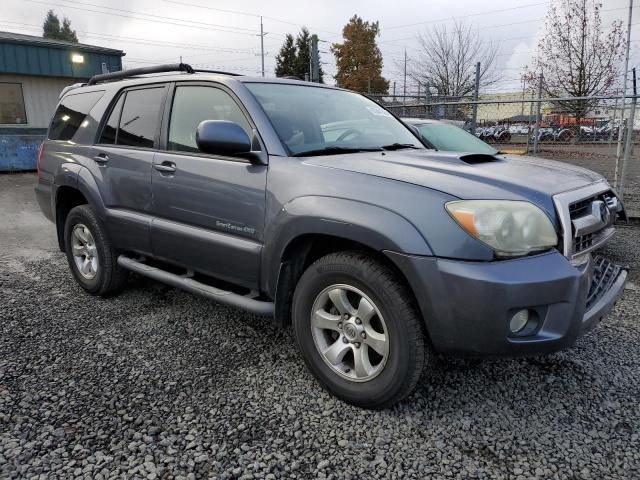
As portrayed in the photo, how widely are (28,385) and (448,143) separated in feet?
16.8

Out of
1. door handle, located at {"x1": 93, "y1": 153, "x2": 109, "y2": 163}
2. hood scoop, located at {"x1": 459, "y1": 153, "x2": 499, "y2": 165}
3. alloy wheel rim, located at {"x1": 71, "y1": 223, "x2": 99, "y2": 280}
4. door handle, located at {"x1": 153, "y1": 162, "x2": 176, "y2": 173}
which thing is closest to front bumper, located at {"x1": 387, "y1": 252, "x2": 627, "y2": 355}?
hood scoop, located at {"x1": 459, "y1": 153, "x2": 499, "y2": 165}

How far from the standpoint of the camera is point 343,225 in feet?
7.88

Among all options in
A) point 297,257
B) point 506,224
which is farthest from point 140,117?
point 506,224

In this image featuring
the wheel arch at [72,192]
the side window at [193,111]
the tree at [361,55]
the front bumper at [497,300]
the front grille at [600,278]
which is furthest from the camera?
the tree at [361,55]

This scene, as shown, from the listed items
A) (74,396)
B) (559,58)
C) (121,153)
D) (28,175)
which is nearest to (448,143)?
(121,153)

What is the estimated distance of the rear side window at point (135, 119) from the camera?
3584 millimetres

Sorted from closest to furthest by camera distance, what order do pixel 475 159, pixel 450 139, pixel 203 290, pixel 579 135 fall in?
1. pixel 475 159
2. pixel 203 290
3. pixel 450 139
4. pixel 579 135

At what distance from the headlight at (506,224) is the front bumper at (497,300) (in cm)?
6

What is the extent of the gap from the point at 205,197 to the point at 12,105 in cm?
1436

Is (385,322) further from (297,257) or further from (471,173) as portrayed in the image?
(471,173)

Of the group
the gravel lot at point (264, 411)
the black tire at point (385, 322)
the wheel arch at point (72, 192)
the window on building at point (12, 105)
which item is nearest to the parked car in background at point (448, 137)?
the gravel lot at point (264, 411)

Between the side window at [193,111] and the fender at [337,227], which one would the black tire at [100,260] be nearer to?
the side window at [193,111]

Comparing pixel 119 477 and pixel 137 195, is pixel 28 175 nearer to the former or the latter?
pixel 137 195

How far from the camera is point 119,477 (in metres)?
2.07
